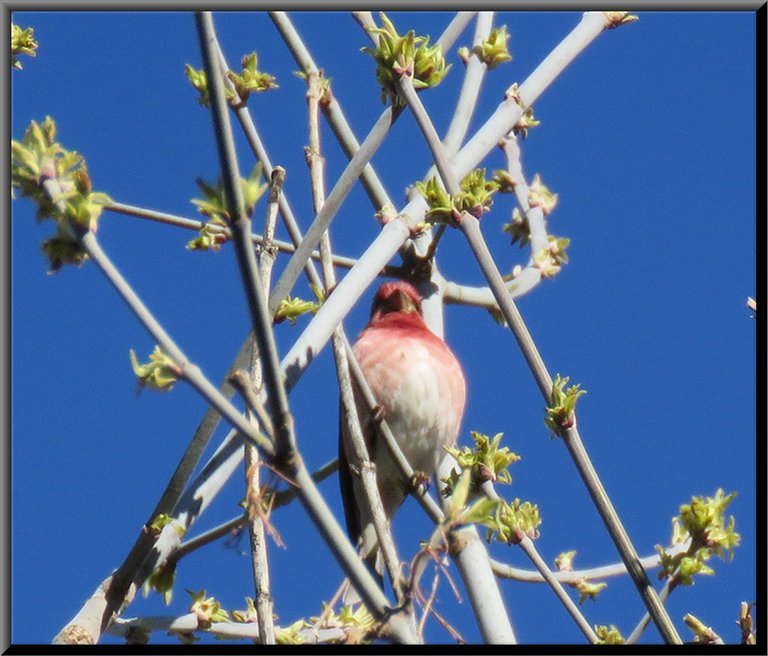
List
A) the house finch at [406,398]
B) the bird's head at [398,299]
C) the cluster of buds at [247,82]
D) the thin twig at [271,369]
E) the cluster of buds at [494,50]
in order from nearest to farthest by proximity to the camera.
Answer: the thin twig at [271,369] < the cluster of buds at [247,82] < the cluster of buds at [494,50] < the house finch at [406,398] < the bird's head at [398,299]

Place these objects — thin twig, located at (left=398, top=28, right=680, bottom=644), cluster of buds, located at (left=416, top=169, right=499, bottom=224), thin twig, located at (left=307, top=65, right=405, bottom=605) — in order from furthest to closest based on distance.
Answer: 1. cluster of buds, located at (left=416, top=169, right=499, bottom=224)
2. thin twig, located at (left=398, top=28, right=680, bottom=644)
3. thin twig, located at (left=307, top=65, right=405, bottom=605)

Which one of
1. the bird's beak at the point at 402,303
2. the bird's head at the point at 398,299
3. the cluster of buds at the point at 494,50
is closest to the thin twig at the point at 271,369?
the cluster of buds at the point at 494,50

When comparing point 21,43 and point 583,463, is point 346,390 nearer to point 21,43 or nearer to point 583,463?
point 583,463

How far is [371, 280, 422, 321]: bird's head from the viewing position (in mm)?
6387

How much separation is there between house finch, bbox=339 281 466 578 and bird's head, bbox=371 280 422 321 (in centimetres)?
1

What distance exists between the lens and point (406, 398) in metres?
6.08

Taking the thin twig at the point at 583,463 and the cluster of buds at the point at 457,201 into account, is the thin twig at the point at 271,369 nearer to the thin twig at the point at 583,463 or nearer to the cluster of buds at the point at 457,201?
the thin twig at the point at 583,463

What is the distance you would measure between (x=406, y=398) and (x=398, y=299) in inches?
28.6

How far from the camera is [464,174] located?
177 inches

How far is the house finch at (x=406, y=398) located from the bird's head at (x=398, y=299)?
0.01m

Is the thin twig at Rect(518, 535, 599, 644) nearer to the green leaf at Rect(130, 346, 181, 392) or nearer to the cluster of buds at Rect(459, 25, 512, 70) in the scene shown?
the green leaf at Rect(130, 346, 181, 392)

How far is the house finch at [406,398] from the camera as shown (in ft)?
19.9

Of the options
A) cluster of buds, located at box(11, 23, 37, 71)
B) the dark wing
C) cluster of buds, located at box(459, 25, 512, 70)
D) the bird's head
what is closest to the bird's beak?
the bird's head

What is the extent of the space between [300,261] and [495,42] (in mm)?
2012
